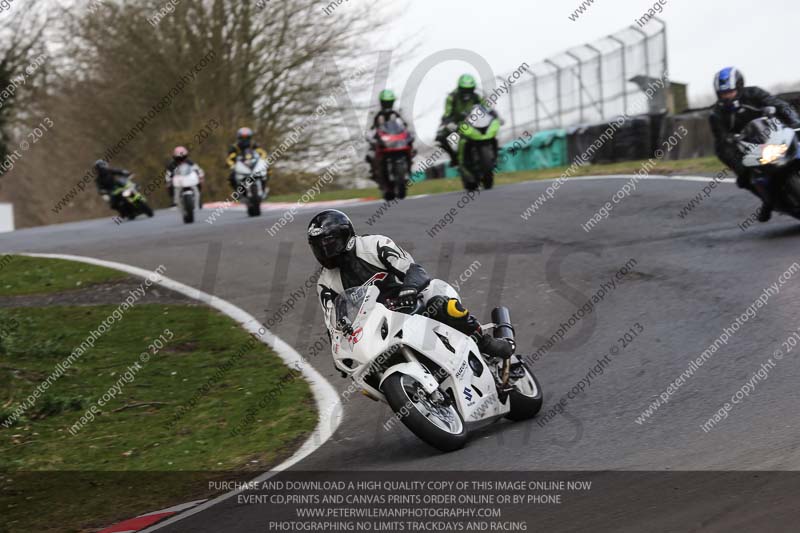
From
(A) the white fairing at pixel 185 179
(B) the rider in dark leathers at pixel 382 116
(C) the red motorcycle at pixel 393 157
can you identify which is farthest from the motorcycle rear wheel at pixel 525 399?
(A) the white fairing at pixel 185 179

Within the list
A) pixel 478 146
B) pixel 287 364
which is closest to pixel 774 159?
pixel 287 364

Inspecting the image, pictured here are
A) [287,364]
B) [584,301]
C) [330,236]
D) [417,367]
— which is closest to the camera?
[417,367]

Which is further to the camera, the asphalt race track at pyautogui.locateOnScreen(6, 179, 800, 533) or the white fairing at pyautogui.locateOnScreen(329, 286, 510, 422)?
the white fairing at pyautogui.locateOnScreen(329, 286, 510, 422)

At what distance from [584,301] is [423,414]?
4659 mm

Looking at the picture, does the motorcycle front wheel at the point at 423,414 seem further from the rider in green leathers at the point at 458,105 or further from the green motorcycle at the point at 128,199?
the green motorcycle at the point at 128,199

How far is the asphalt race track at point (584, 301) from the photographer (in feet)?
20.5

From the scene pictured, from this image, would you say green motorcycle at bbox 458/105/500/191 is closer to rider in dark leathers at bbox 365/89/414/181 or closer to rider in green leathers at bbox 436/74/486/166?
rider in green leathers at bbox 436/74/486/166

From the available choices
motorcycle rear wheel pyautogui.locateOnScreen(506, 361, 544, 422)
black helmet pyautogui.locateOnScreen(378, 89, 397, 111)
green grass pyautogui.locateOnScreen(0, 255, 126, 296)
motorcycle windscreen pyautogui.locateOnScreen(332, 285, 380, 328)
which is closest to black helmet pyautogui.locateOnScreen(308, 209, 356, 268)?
motorcycle windscreen pyautogui.locateOnScreen(332, 285, 380, 328)

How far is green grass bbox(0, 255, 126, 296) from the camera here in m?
14.9

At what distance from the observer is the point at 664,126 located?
23953 millimetres

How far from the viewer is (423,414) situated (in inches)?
261

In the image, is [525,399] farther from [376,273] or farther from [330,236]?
[330,236]

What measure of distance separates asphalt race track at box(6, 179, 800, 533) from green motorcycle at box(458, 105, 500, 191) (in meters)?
0.68

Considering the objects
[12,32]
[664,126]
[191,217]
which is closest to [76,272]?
Answer: [191,217]
